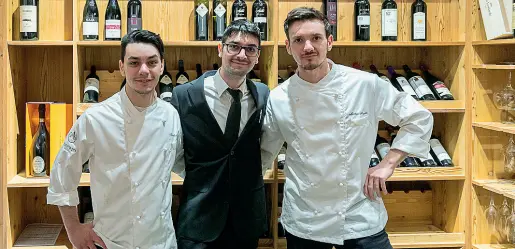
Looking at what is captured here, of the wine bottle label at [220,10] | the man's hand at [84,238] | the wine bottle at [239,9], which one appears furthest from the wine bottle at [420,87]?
the man's hand at [84,238]

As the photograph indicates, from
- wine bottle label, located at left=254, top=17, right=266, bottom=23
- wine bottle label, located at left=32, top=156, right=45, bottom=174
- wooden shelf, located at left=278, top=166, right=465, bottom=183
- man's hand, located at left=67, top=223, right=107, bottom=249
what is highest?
wine bottle label, located at left=254, top=17, right=266, bottom=23

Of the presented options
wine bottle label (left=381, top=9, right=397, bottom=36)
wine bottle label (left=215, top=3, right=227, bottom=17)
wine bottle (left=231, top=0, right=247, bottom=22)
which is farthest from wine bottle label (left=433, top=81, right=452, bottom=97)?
wine bottle label (left=215, top=3, right=227, bottom=17)

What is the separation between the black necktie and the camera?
2398mm

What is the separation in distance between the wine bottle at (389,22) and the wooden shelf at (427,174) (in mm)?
709

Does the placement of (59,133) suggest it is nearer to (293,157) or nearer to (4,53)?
(4,53)

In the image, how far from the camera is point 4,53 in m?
3.13

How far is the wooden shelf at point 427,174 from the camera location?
3.34m

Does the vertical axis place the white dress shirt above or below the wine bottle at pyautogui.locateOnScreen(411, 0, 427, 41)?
below

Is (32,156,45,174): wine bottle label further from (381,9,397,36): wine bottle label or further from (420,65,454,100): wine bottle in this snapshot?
(420,65,454,100): wine bottle

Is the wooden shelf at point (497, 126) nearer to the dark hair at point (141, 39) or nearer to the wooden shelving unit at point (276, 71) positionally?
the wooden shelving unit at point (276, 71)

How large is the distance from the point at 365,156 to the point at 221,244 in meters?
0.65

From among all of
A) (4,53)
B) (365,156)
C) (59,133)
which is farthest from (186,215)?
(4,53)

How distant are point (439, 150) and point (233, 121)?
1.55 meters

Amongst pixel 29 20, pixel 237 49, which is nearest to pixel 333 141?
pixel 237 49
